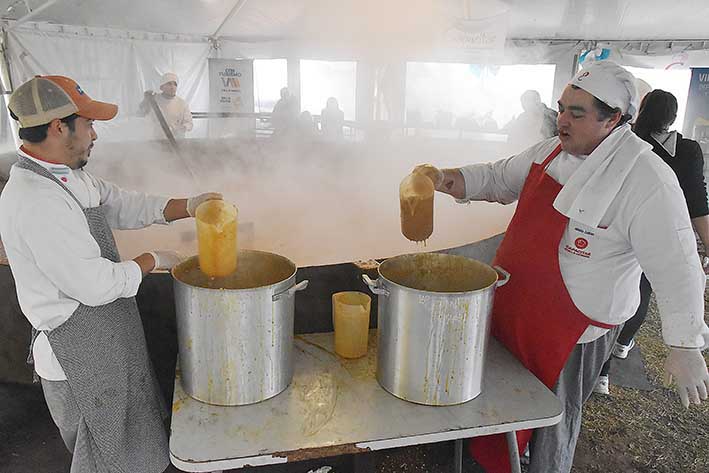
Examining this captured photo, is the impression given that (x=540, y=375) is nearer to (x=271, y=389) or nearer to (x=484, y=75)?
(x=271, y=389)

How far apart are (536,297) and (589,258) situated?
18 centimetres

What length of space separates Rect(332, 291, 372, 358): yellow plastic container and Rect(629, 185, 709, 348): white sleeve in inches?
29.4

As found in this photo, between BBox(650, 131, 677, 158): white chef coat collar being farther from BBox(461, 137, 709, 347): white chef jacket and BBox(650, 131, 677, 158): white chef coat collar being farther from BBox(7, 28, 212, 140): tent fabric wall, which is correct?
BBox(7, 28, 212, 140): tent fabric wall

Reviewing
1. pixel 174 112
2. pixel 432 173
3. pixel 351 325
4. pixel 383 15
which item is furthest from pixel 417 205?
pixel 174 112

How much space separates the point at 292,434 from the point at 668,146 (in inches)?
87.9

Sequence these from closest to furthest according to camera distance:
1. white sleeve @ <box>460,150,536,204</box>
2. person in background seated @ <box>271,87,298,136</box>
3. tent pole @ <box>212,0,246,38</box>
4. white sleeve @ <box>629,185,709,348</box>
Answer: white sleeve @ <box>629,185,709,348</box> → white sleeve @ <box>460,150,536,204</box> → person in background seated @ <box>271,87,298,136</box> → tent pole @ <box>212,0,246,38</box>

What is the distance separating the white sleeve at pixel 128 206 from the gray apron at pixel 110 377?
7cm

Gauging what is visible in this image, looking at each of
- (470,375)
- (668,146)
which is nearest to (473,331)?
(470,375)

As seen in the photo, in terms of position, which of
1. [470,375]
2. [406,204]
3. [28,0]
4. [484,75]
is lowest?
[470,375]

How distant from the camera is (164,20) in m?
5.93

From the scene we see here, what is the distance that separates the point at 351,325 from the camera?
1.43 m

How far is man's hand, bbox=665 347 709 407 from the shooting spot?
1.24 m

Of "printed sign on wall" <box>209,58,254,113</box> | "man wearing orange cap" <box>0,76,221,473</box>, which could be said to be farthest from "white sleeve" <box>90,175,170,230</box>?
"printed sign on wall" <box>209,58,254,113</box>

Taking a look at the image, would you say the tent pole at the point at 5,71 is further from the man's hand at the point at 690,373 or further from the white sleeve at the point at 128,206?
the man's hand at the point at 690,373
